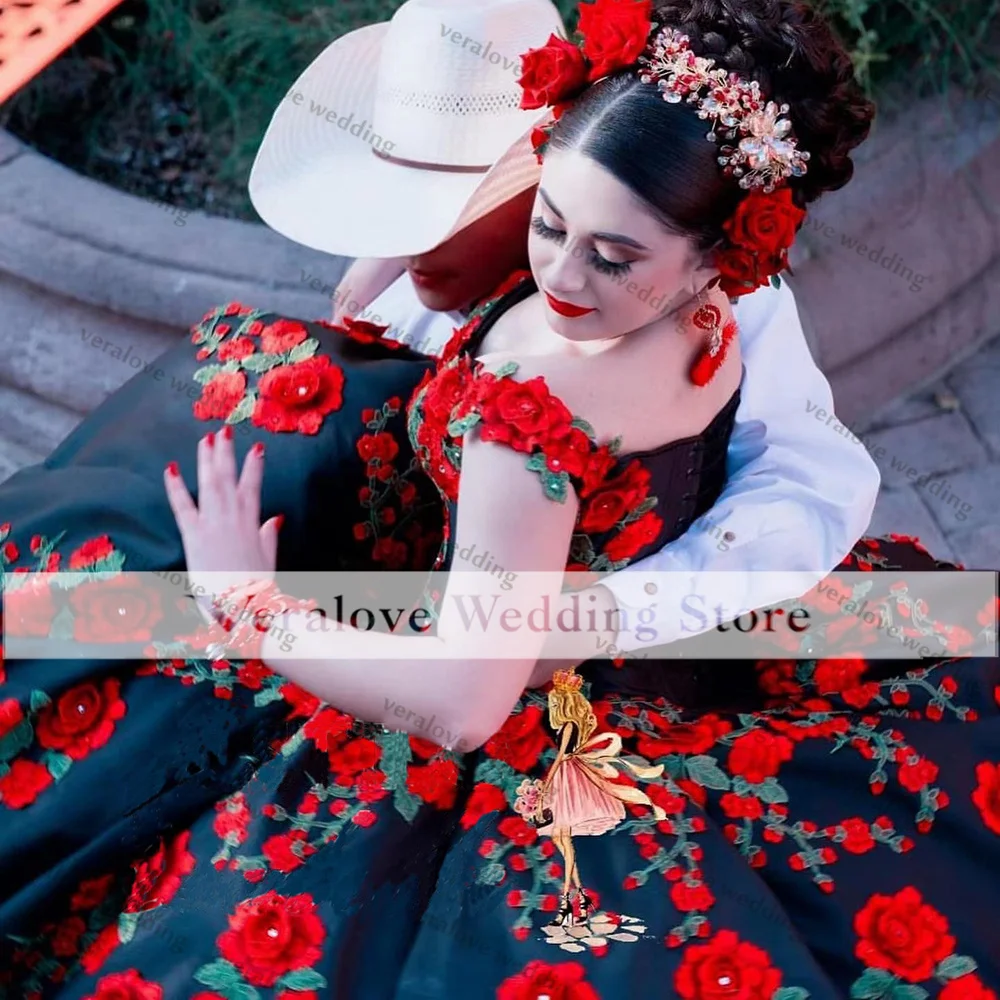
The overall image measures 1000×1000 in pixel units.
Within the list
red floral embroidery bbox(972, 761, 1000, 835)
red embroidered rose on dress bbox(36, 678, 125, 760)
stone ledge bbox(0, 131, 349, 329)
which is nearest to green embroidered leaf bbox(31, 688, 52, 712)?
red embroidered rose on dress bbox(36, 678, 125, 760)

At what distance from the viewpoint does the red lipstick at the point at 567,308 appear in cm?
126

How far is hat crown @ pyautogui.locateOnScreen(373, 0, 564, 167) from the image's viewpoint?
5.05 feet

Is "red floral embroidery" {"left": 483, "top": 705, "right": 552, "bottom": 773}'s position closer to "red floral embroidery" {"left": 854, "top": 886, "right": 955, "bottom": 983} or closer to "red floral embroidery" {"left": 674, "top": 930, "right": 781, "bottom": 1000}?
"red floral embroidery" {"left": 674, "top": 930, "right": 781, "bottom": 1000}

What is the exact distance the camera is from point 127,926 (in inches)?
50.8

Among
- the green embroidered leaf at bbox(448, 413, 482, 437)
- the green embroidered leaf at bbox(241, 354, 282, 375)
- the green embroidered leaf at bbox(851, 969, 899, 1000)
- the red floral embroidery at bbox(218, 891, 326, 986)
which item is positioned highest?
the green embroidered leaf at bbox(448, 413, 482, 437)

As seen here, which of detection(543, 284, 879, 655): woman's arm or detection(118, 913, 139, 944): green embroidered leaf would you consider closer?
detection(118, 913, 139, 944): green embroidered leaf

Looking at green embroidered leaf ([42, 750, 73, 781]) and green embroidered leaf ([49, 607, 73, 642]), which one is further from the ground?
green embroidered leaf ([49, 607, 73, 642])

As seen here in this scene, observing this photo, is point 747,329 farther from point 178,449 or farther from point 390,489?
point 178,449

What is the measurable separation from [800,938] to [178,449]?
0.87 metres

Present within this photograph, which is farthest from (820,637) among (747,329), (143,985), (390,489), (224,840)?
(143,985)

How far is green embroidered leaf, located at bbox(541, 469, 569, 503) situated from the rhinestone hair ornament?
0.32 meters

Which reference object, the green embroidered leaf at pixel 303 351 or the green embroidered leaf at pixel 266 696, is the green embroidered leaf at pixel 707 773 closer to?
the green embroidered leaf at pixel 266 696

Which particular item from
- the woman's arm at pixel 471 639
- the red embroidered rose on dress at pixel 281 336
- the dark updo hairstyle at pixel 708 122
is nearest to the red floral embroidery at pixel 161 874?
the woman's arm at pixel 471 639

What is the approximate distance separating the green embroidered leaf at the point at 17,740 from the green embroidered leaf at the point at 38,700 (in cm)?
2
